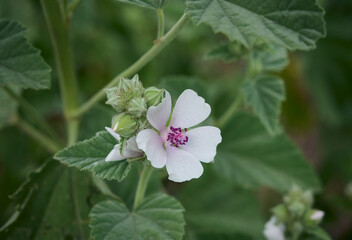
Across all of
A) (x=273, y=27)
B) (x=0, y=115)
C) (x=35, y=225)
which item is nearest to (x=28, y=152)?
(x=0, y=115)

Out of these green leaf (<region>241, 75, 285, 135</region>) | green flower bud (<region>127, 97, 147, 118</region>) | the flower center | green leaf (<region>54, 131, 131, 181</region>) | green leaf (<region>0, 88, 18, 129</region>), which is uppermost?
green flower bud (<region>127, 97, 147, 118</region>)

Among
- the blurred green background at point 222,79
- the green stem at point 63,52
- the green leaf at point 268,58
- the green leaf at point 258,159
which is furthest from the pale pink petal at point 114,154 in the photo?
the blurred green background at point 222,79

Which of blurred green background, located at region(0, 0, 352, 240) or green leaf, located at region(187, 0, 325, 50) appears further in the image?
blurred green background, located at region(0, 0, 352, 240)

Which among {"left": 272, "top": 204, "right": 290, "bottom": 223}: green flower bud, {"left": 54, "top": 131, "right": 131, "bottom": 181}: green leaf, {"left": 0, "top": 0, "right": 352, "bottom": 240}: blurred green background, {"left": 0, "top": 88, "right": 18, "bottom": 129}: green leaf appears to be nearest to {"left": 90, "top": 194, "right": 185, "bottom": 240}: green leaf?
{"left": 54, "top": 131, "right": 131, "bottom": 181}: green leaf

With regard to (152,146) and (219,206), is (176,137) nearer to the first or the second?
(152,146)

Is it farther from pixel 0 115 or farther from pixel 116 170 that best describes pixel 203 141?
pixel 0 115

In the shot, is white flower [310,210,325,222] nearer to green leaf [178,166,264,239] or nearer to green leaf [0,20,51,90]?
green leaf [178,166,264,239]

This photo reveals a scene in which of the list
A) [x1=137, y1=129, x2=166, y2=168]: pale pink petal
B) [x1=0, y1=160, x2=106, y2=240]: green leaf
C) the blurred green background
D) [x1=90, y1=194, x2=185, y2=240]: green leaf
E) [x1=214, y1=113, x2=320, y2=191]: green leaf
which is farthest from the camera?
the blurred green background

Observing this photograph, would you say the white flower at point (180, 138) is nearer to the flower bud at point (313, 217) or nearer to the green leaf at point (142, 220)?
the green leaf at point (142, 220)
